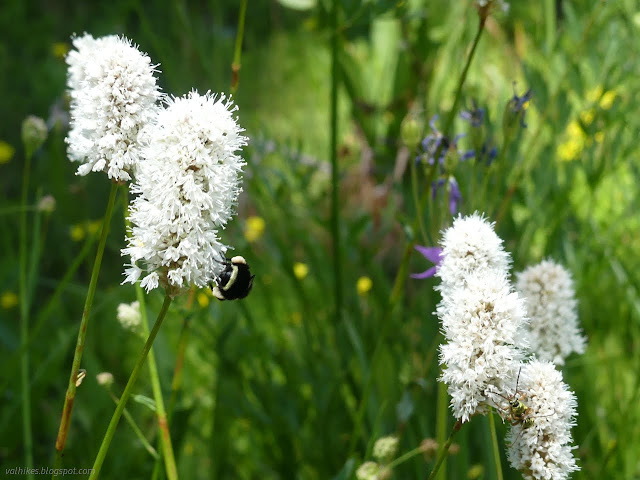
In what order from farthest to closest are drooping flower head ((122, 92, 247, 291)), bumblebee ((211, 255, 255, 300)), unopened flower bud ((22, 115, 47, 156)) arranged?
unopened flower bud ((22, 115, 47, 156)), bumblebee ((211, 255, 255, 300)), drooping flower head ((122, 92, 247, 291))

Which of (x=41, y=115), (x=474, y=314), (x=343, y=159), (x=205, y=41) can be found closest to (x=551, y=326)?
(x=474, y=314)

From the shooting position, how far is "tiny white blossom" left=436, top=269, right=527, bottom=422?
832mm

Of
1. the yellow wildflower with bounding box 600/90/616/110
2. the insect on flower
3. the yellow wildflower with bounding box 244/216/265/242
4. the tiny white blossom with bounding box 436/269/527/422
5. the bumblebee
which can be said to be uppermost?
the yellow wildflower with bounding box 600/90/616/110

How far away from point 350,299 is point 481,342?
1.16 meters

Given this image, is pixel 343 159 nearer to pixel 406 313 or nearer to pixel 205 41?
pixel 406 313


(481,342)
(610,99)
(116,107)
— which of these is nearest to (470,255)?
(481,342)

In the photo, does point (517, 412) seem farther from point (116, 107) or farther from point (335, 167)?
point (335, 167)

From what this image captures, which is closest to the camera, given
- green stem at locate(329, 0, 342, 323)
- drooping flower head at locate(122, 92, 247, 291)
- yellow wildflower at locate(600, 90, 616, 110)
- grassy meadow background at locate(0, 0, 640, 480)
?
drooping flower head at locate(122, 92, 247, 291)

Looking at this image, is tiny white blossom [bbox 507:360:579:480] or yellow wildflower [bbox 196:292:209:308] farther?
yellow wildflower [bbox 196:292:209:308]

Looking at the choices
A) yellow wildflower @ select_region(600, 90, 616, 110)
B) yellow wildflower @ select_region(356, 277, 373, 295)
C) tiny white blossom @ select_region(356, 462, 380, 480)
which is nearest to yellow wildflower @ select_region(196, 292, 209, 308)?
yellow wildflower @ select_region(356, 277, 373, 295)

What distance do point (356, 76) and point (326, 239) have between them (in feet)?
2.22

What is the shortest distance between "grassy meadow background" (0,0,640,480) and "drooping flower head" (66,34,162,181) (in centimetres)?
30

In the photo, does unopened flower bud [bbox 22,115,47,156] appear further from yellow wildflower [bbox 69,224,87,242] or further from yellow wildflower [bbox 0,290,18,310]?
yellow wildflower [bbox 0,290,18,310]

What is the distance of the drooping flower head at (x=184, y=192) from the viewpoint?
802 millimetres
